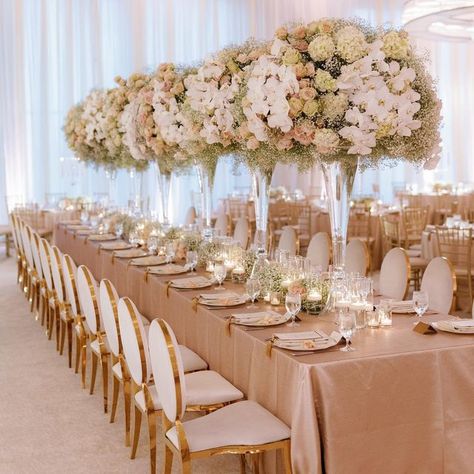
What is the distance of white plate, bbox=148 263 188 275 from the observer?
18.1ft

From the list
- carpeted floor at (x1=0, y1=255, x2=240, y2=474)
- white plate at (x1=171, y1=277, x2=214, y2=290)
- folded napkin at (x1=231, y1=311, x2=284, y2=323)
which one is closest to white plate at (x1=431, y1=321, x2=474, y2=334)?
folded napkin at (x1=231, y1=311, x2=284, y2=323)

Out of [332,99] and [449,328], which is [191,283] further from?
[449,328]

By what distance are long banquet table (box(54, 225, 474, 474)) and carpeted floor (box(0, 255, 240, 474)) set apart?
2.78 feet

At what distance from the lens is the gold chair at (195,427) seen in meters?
3.21

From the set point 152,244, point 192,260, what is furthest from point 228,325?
point 152,244

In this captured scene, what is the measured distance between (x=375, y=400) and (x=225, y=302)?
1347mm

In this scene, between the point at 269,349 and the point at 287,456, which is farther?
the point at 269,349

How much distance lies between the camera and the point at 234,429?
332 cm

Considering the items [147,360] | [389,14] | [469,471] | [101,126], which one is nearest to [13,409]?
[147,360]

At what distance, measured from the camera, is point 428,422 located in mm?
3346

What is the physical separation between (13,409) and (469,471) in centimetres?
298

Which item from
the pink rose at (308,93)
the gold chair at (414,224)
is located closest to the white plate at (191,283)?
the pink rose at (308,93)

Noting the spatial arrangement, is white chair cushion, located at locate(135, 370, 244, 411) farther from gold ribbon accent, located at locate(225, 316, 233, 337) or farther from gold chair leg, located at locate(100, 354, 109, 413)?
gold chair leg, located at locate(100, 354, 109, 413)

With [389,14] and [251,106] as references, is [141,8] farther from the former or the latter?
[251,106]
